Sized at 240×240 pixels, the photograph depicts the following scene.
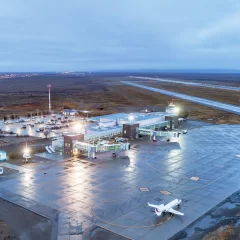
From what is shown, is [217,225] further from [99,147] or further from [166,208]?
[99,147]

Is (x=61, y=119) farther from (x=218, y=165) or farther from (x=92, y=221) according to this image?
(x=92, y=221)

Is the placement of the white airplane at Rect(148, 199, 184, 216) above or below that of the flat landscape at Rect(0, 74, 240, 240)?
above

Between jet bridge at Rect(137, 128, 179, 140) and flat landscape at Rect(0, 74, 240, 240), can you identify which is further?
jet bridge at Rect(137, 128, 179, 140)

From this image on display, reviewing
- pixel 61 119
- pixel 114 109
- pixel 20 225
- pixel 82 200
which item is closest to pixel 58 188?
pixel 82 200

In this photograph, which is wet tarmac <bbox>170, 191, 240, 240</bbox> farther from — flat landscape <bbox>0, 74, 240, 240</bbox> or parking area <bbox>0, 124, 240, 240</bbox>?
parking area <bbox>0, 124, 240, 240</bbox>

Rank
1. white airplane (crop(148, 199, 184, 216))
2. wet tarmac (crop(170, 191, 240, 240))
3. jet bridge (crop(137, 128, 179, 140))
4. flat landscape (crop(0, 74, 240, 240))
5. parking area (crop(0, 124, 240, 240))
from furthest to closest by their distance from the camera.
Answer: jet bridge (crop(137, 128, 179, 140))
white airplane (crop(148, 199, 184, 216))
parking area (crop(0, 124, 240, 240))
flat landscape (crop(0, 74, 240, 240))
wet tarmac (crop(170, 191, 240, 240))

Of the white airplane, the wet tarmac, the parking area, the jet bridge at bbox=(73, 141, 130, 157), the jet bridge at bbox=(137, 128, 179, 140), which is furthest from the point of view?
the jet bridge at bbox=(137, 128, 179, 140)

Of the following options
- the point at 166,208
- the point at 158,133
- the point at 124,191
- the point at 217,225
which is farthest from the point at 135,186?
the point at 158,133

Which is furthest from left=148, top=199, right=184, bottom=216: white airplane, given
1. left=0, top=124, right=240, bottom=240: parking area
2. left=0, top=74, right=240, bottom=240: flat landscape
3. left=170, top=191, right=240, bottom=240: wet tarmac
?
left=170, top=191, right=240, bottom=240: wet tarmac
